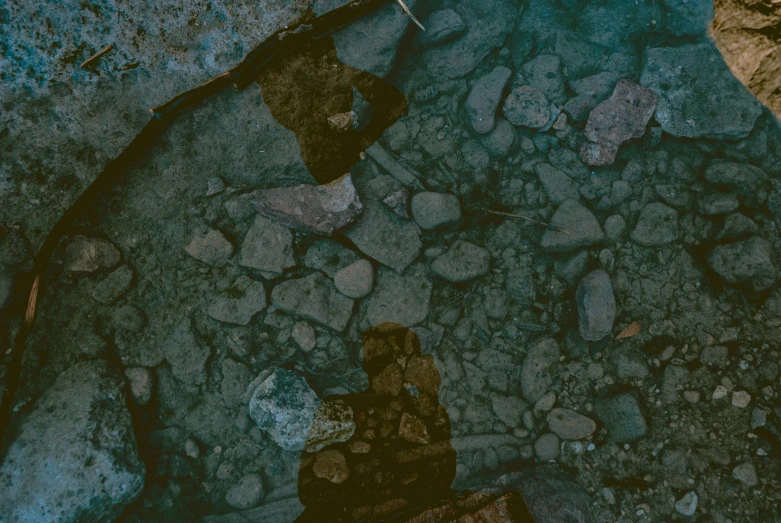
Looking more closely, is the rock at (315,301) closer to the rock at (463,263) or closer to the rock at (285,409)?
the rock at (285,409)

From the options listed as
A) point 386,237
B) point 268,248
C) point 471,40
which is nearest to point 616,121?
point 471,40

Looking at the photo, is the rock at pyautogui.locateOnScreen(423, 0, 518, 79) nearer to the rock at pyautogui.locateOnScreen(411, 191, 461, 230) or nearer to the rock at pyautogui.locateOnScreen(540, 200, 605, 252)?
the rock at pyautogui.locateOnScreen(411, 191, 461, 230)

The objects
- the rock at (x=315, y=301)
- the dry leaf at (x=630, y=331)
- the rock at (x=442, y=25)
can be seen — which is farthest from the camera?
the rock at (x=442, y=25)

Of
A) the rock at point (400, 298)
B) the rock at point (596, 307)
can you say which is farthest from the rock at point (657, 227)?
the rock at point (400, 298)

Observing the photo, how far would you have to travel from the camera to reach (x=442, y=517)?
90.4 inches

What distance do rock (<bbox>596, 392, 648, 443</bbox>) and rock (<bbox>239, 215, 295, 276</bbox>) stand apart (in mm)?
1868

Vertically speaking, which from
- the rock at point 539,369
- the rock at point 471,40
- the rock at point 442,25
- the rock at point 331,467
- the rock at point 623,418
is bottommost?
the rock at point 623,418

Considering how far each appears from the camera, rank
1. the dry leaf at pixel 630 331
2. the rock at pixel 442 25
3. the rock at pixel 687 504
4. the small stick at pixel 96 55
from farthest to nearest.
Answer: the rock at pixel 442 25 < the dry leaf at pixel 630 331 < the small stick at pixel 96 55 < the rock at pixel 687 504

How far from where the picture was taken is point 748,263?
2289 mm

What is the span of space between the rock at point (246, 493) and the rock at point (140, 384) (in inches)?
27.3

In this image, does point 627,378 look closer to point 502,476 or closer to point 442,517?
point 502,476

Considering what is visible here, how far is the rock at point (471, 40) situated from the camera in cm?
272

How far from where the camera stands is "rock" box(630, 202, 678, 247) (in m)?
2.48

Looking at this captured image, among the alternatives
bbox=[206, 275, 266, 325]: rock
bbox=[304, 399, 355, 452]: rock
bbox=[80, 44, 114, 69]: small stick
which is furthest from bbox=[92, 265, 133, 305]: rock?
bbox=[304, 399, 355, 452]: rock
